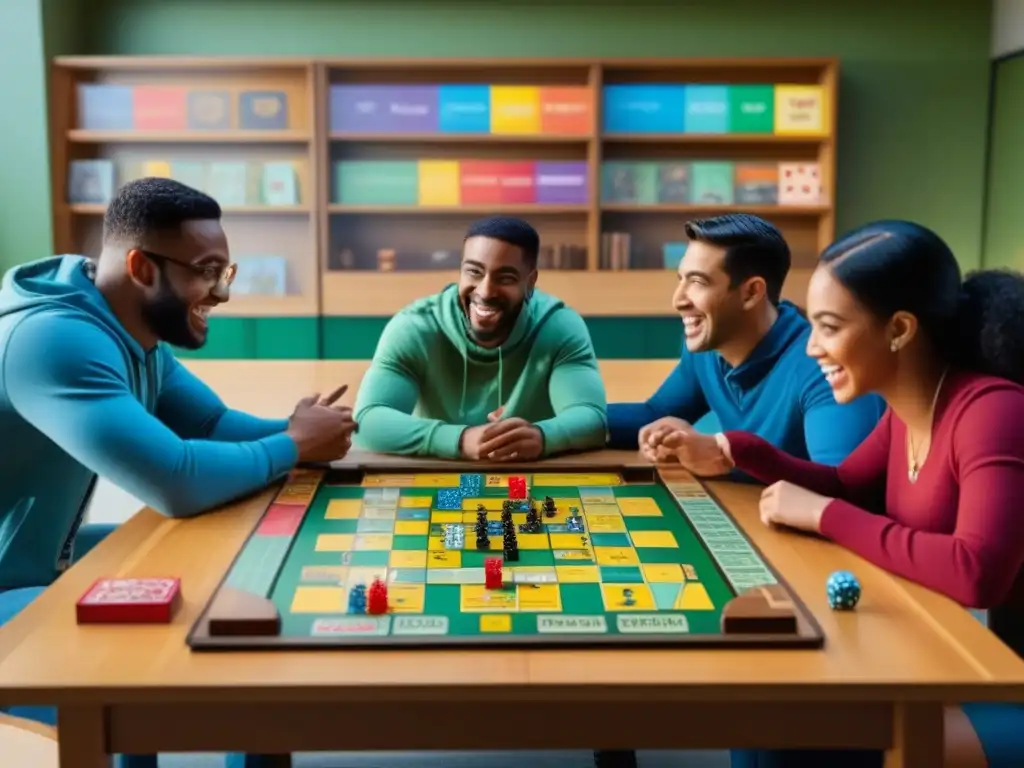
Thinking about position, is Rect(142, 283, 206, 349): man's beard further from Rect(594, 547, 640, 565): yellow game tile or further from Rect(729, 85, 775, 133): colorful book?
Rect(729, 85, 775, 133): colorful book

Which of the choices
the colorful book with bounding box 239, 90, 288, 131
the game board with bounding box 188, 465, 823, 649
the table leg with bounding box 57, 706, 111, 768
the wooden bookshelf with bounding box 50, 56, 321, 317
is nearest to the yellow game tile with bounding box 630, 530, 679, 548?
the game board with bounding box 188, 465, 823, 649

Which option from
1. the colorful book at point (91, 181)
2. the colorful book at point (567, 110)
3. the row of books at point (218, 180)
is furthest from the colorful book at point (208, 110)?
the colorful book at point (567, 110)

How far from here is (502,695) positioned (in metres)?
1.07

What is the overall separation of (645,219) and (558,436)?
151 inches

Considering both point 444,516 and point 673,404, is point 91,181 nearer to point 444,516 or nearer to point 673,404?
point 673,404

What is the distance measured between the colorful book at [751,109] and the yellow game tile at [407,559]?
14.4ft

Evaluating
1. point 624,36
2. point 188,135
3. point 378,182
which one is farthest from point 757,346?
point 188,135

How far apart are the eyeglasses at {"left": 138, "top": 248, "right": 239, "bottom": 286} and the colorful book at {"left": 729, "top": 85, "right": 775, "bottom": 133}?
13.3 ft

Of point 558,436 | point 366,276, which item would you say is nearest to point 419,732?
point 558,436

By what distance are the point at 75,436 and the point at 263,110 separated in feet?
14.0

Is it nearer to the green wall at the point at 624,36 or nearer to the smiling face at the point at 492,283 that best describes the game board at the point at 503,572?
the smiling face at the point at 492,283

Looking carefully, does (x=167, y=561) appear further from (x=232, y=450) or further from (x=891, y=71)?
(x=891, y=71)

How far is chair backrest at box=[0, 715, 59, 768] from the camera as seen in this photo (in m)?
1.30

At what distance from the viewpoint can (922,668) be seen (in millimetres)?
1103
